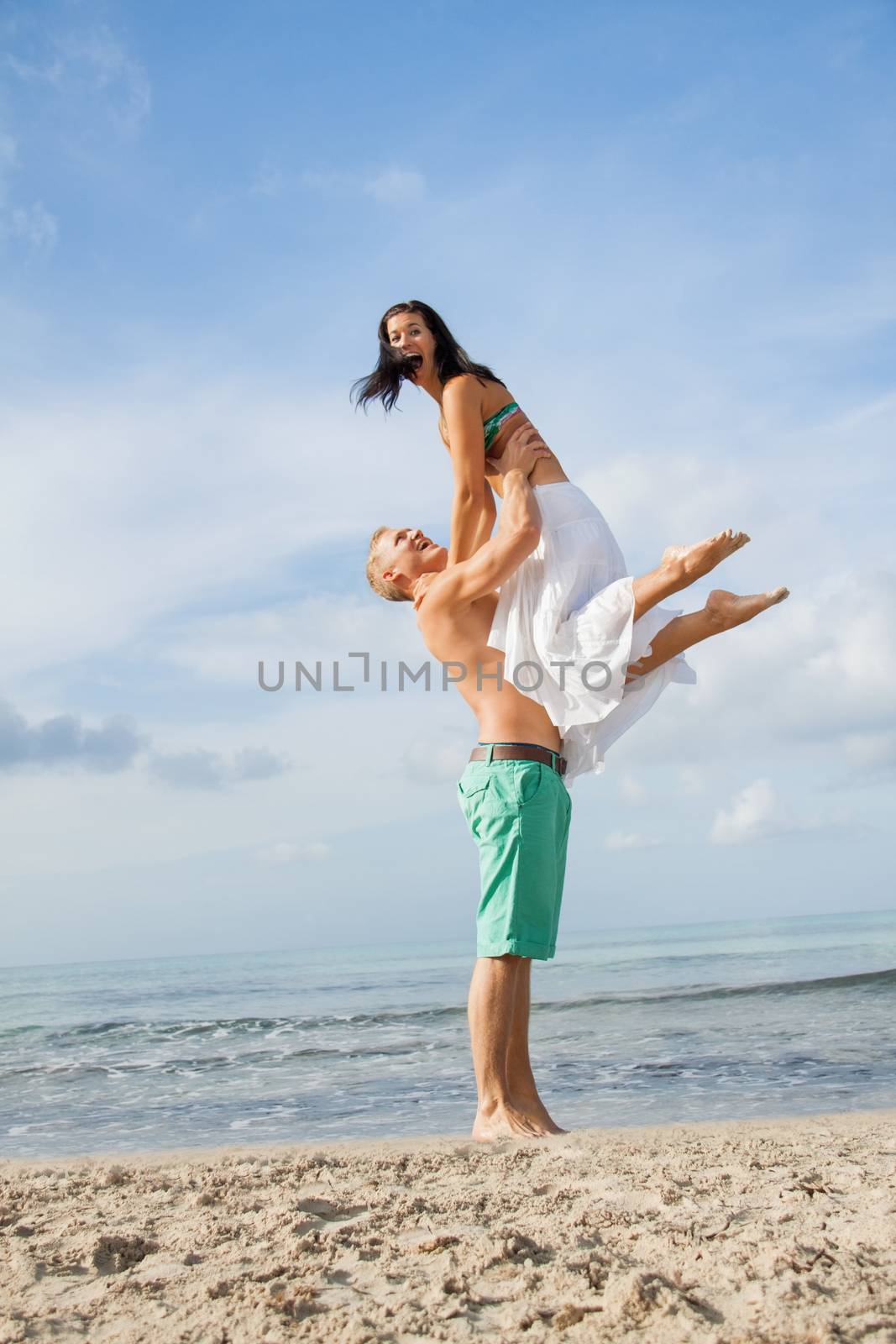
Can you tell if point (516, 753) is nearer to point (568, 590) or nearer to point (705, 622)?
point (568, 590)

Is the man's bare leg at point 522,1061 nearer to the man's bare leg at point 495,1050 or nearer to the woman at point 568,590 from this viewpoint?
the man's bare leg at point 495,1050

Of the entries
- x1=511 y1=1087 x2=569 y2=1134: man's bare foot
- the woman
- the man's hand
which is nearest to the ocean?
x1=511 y1=1087 x2=569 y2=1134: man's bare foot

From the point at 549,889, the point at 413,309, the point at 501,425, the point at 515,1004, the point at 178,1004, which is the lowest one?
the point at 178,1004

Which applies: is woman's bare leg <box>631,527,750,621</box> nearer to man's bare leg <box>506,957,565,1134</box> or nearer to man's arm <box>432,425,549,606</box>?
man's arm <box>432,425,549,606</box>

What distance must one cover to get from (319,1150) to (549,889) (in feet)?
3.91

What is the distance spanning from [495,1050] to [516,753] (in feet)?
3.50

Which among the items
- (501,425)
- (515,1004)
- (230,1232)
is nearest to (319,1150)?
(515,1004)

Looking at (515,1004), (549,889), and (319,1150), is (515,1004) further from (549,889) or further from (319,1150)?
(319,1150)

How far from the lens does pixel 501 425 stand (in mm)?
4262

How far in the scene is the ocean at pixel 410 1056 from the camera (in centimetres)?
498

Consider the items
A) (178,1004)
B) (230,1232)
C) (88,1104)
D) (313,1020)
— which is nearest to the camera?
(230,1232)

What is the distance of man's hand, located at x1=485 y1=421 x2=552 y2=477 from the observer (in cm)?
418

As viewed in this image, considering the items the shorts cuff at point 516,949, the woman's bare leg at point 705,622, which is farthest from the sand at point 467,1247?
the woman's bare leg at point 705,622

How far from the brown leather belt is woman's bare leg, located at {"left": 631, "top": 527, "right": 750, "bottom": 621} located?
0.63 m
